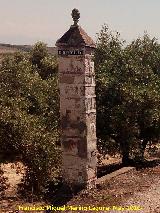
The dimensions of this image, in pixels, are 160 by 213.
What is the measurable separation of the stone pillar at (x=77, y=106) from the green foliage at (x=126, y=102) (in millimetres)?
4127

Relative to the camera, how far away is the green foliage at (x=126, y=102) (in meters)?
19.7

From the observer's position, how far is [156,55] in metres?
26.2

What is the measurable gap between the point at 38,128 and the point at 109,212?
542cm

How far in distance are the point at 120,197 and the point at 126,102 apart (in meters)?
6.29

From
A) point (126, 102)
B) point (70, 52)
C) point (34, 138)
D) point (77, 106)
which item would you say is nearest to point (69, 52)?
point (70, 52)

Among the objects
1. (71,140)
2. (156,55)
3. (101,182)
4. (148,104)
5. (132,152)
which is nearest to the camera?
(71,140)

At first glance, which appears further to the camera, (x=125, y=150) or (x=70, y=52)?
(x=125, y=150)

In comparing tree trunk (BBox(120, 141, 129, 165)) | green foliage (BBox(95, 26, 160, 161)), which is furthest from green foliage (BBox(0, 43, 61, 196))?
tree trunk (BBox(120, 141, 129, 165))

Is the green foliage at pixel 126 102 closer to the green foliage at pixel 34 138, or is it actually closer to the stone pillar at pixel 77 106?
Answer: the green foliage at pixel 34 138

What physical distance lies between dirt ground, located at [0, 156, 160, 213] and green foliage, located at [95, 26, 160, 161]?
3.06 metres

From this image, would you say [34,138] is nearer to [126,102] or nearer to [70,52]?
[70,52]

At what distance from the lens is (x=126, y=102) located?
1967 cm

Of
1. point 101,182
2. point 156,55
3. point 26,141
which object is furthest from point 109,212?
point 156,55

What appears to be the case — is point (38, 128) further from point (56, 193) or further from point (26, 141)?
point (56, 193)
